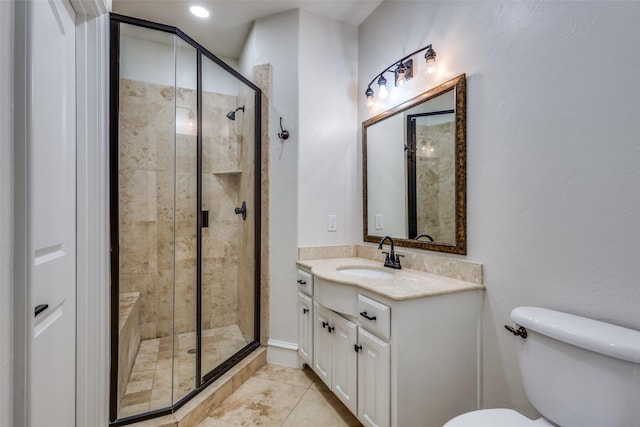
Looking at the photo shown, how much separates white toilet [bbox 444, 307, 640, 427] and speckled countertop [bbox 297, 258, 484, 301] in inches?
12.3

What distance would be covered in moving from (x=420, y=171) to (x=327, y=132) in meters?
0.84

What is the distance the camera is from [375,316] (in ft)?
4.33

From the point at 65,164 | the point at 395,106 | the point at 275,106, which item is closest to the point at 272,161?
the point at 275,106

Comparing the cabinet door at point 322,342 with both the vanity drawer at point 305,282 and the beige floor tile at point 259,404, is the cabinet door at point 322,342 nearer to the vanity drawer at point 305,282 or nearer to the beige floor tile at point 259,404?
the vanity drawer at point 305,282

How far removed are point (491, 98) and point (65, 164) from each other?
1852mm

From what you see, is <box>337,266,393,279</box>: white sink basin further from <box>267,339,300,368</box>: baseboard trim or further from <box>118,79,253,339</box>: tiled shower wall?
<box>118,79,253,339</box>: tiled shower wall

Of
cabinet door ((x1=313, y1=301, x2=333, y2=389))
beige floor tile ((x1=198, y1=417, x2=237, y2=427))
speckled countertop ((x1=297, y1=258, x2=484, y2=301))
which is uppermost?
speckled countertop ((x1=297, y1=258, x2=484, y2=301))

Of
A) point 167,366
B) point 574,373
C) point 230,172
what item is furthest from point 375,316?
point 230,172

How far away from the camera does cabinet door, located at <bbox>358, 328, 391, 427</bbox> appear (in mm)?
1241

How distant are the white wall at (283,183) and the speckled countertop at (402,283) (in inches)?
14.4

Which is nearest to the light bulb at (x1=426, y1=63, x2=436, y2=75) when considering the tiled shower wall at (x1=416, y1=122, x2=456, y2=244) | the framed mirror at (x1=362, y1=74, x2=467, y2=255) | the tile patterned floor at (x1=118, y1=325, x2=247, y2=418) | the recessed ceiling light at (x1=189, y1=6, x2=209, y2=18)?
the framed mirror at (x1=362, y1=74, x2=467, y2=255)

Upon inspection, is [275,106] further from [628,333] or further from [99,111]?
[628,333]

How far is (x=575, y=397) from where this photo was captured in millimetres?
891

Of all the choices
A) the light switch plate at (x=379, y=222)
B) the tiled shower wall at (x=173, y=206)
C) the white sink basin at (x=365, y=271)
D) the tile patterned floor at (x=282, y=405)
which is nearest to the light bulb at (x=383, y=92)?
the light switch plate at (x=379, y=222)
